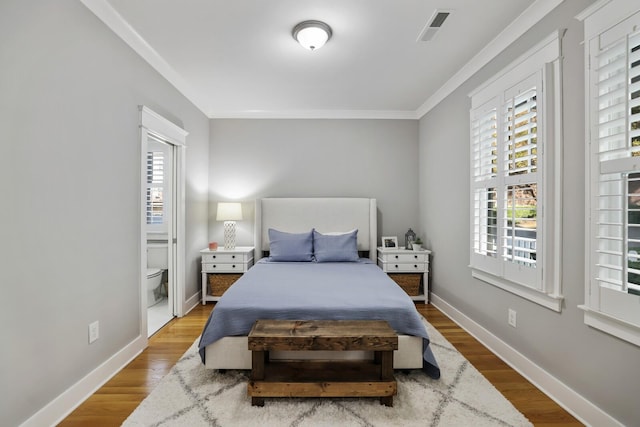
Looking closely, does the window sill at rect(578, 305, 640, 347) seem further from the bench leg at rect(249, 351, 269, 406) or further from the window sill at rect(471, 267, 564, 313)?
the bench leg at rect(249, 351, 269, 406)

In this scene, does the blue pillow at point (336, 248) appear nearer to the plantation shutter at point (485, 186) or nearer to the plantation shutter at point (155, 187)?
the plantation shutter at point (485, 186)

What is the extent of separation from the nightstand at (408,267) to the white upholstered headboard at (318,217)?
33 cm

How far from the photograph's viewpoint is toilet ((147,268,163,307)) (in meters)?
3.89

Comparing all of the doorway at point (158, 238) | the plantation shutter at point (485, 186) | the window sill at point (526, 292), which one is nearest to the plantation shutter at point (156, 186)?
the doorway at point (158, 238)

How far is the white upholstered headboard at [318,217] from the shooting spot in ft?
14.5

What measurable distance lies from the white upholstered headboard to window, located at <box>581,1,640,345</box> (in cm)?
277

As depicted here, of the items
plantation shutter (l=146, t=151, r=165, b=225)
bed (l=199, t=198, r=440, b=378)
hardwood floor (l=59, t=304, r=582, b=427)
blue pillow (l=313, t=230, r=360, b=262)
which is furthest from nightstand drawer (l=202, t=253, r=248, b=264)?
plantation shutter (l=146, t=151, r=165, b=225)

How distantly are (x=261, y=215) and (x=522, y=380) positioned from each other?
332 centimetres

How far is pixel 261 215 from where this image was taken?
4.41 m

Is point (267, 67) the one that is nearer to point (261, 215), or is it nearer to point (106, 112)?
point (106, 112)

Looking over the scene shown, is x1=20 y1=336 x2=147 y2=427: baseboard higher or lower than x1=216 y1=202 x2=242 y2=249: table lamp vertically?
lower

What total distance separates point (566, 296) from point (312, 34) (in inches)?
99.2

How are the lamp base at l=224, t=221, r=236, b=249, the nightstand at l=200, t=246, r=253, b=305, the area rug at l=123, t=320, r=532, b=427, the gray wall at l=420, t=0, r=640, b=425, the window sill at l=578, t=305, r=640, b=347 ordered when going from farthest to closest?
the lamp base at l=224, t=221, r=236, b=249
the nightstand at l=200, t=246, r=253, b=305
the area rug at l=123, t=320, r=532, b=427
the gray wall at l=420, t=0, r=640, b=425
the window sill at l=578, t=305, r=640, b=347

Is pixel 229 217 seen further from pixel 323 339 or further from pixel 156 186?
pixel 323 339
